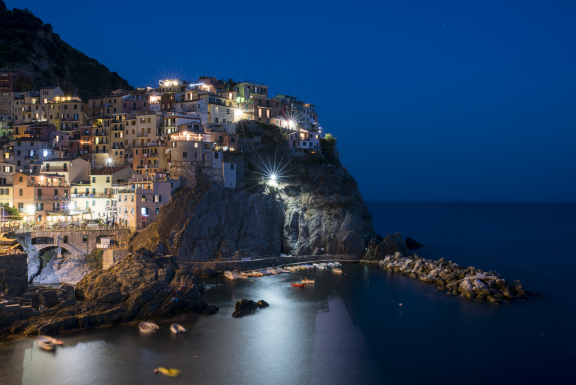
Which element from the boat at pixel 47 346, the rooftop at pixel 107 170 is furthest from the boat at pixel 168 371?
the rooftop at pixel 107 170

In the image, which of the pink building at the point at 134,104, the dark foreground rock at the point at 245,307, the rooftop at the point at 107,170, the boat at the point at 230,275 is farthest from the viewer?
the pink building at the point at 134,104

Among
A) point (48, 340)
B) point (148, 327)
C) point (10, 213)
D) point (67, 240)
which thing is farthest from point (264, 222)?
point (48, 340)

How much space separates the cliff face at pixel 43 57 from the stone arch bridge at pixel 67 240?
33706 millimetres

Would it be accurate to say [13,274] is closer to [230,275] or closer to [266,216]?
[230,275]

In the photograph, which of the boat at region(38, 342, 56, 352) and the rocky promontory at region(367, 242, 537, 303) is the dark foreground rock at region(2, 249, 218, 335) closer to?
the boat at region(38, 342, 56, 352)

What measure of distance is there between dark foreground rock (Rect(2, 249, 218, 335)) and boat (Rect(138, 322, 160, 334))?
1390 millimetres

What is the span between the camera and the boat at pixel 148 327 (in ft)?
96.2

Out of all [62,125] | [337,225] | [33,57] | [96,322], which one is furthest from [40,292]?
[33,57]

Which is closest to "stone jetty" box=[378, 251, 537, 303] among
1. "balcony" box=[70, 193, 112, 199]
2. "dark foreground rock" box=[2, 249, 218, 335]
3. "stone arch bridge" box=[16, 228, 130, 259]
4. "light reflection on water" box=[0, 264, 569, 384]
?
"light reflection on water" box=[0, 264, 569, 384]

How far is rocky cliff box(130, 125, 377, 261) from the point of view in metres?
45.2

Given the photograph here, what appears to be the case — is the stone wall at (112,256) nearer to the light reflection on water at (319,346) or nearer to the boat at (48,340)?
the light reflection on water at (319,346)

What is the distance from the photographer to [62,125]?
204 ft

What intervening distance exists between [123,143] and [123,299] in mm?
29633

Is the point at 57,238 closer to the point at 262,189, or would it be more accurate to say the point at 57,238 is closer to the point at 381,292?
the point at 262,189
